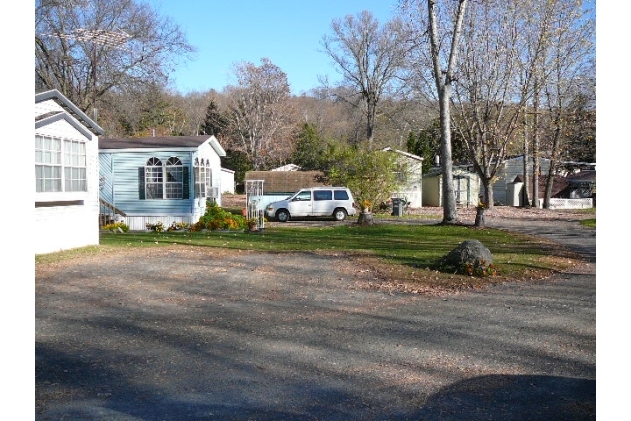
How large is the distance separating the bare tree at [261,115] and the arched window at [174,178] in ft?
69.9

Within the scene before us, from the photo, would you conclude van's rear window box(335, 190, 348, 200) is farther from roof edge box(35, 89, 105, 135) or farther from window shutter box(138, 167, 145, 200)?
roof edge box(35, 89, 105, 135)

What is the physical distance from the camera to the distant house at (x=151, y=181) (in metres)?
22.7

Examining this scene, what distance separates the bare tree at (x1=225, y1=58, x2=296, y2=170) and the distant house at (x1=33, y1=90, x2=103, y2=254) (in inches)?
1139

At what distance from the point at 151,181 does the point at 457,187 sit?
2194 cm

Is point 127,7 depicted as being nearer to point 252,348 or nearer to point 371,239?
point 371,239

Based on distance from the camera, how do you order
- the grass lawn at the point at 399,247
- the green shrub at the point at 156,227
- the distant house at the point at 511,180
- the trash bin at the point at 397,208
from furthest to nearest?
the distant house at the point at 511,180 < the trash bin at the point at 397,208 < the green shrub at the point at 156,227 < the grass lawn at the point at 399,247

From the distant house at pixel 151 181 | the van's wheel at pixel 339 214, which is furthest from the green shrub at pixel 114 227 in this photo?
the van's wheel at pixel 339 214

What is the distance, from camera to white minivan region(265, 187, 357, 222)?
26.1 metres

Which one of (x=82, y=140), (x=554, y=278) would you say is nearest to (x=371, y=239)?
(x=554, y=278)

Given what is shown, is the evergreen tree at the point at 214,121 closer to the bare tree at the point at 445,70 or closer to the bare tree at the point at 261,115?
the bare tree at the point at 261,115

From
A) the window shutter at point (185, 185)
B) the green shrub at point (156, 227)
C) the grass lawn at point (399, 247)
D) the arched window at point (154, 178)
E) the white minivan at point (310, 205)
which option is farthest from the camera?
the white minivan at point (310, 205)

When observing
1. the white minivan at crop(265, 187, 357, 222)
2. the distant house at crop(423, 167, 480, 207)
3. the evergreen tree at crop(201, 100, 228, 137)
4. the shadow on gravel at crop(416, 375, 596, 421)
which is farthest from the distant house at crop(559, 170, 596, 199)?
the shadow on gravel at crop(416, 375, 596, 421)

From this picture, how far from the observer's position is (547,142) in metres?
33.0
